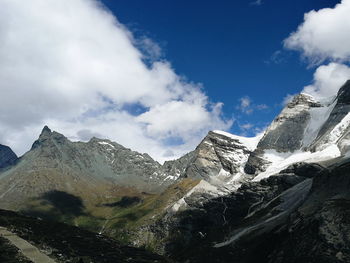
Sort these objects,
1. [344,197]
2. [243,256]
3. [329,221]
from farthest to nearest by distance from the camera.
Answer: [243,256], [344,197], [329,221]

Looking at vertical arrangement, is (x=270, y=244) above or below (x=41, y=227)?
below

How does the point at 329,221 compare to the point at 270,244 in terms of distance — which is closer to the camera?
the point at 329,221

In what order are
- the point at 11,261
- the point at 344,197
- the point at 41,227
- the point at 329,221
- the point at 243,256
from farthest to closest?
the point at 243,256, the point at 41,227, the point at 344,197, the point at 329,221, the point at 11,261

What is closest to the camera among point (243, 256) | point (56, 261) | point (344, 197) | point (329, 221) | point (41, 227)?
point (56, 261)

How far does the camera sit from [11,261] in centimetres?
10294

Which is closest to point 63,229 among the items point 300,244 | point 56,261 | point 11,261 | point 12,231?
point 12,231

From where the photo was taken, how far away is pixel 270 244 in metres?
184

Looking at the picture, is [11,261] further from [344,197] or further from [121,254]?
[344,197]

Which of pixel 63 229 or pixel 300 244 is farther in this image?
pixel 63 229

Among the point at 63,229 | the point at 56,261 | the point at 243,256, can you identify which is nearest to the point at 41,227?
the point at 63,229

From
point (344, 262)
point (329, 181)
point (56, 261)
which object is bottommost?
point (344, 262)

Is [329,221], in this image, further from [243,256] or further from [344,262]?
[243,256]

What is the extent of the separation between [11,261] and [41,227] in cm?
8031

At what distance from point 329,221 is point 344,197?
27966mm
